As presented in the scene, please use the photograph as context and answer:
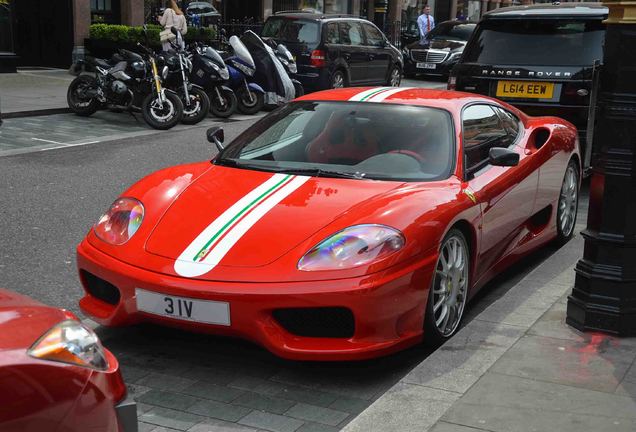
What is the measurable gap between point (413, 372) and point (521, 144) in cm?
264

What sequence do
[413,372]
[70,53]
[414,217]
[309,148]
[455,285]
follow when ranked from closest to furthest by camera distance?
[413,372] < [414,217] < [455,285] < [309,148] < [70,53]

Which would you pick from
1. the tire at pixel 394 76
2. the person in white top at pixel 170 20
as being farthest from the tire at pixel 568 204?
the tire at pixel 394 76

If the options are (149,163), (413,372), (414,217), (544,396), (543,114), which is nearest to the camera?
(544,396)

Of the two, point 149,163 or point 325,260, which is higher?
point 325,260

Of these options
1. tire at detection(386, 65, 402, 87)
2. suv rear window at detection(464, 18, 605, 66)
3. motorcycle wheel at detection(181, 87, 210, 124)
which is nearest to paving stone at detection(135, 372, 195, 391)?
suv rear window at detection(464, 18, 605, 66)

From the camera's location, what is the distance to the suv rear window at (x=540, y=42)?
29.3 ft

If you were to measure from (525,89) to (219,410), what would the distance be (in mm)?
6140

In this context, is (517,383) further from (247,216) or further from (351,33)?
(351,33)

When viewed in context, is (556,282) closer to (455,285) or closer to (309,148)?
(455,285)

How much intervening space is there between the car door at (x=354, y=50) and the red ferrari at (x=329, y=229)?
12546 mm

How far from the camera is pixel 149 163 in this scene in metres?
10.2

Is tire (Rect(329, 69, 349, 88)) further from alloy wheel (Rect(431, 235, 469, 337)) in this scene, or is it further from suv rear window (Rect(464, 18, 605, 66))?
alloy wheel (Rect(431, 235, 469, 337))

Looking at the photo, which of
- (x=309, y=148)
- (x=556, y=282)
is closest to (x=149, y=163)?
(x=309, y=148)

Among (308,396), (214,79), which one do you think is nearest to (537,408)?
(308,396)
